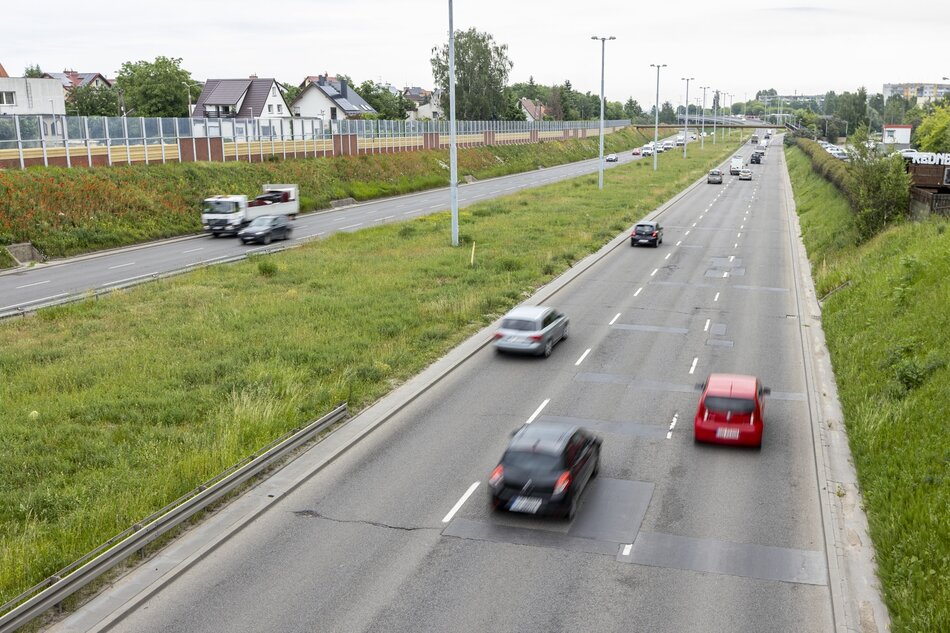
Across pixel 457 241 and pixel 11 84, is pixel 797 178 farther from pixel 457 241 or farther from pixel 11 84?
pixel 11 84

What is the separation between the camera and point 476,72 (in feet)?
436

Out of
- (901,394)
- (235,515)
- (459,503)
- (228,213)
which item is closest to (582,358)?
(901,394)

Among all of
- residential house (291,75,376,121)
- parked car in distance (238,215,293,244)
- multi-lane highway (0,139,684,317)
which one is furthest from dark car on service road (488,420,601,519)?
residential house (291,75,376,121)

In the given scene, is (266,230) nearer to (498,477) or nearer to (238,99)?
(498,477)

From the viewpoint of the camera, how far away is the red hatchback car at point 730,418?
61.0ft

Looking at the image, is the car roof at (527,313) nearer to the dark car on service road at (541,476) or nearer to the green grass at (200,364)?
the green grass at (200,364)

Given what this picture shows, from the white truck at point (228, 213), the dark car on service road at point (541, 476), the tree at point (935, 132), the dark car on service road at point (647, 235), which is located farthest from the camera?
the tree at point (935, 132)

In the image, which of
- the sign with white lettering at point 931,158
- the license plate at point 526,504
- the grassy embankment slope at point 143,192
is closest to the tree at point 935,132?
the sign with white lettering at point 931,158

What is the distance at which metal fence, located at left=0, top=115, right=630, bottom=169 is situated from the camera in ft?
165

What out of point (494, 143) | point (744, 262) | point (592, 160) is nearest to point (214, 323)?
point (744, 262)

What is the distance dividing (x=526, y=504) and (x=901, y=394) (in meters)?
10.9

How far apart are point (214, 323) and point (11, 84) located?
243 ft

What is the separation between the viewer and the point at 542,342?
85.2ft

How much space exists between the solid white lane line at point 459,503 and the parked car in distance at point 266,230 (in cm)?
3502
